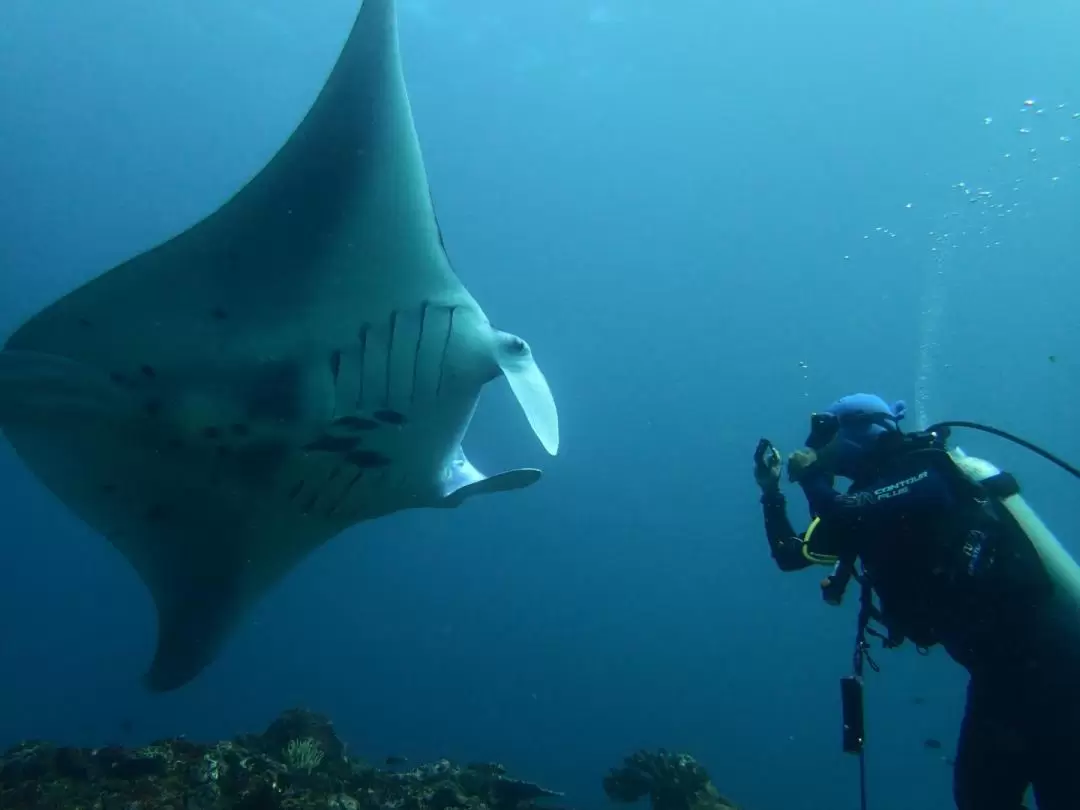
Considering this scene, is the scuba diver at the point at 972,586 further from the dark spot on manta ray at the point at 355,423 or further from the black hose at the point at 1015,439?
the dark spot on manta ray at the point at 355,423

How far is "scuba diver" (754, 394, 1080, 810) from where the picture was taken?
3395 mm

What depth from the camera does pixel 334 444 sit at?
2.89 metres

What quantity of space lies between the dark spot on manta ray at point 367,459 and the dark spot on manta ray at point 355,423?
0.41 feet

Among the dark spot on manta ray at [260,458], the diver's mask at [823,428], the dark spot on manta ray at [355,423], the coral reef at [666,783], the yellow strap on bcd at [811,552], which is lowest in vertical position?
the coral reef at [666,783]

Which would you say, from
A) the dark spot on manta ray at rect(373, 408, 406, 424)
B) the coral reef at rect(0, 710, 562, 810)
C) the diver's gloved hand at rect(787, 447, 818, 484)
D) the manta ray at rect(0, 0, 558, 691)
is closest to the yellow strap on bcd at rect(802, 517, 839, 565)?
the diver's gloved hand at rect(787, 447, 818, 484)

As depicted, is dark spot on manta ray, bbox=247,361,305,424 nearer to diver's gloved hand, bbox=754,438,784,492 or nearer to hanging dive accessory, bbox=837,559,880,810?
diver's gloved hand, bbox=754,438,784,492

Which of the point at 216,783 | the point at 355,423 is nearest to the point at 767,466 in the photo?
the point at 355,423

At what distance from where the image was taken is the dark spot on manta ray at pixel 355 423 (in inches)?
111

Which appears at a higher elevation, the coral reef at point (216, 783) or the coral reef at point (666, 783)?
the coral reef at point (216, 783)

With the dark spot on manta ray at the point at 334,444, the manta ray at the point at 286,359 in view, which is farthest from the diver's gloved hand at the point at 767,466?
the dark spot on manta ray at the point at 334,444

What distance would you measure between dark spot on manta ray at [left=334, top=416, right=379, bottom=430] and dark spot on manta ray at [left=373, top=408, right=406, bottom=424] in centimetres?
3

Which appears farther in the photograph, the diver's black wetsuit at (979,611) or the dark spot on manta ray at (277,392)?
the diver's black wetsuit at (979,611)

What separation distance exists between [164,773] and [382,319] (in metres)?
3.34

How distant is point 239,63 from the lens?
25688 millimetres
